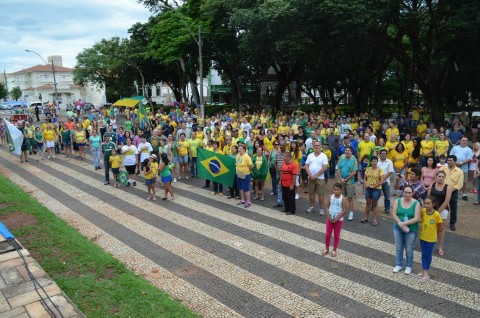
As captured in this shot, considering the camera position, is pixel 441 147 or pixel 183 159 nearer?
pixel 441 147

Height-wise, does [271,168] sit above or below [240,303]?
above

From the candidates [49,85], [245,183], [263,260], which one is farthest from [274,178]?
[49,85]

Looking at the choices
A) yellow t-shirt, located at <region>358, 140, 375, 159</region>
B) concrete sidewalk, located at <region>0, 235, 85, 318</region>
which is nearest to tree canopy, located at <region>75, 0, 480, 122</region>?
yellow t-shirt, located at <region>358, 140, 375, 159</region>

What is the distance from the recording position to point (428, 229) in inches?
265

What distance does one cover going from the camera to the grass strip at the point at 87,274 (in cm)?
591

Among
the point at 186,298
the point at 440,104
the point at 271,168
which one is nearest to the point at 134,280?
the point at 186,298

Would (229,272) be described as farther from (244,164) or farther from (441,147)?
(441,147)

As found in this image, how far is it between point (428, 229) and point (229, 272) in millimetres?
3260

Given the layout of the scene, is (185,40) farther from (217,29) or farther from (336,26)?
(336,26)

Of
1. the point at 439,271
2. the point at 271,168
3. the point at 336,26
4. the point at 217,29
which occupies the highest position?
the point at 217,29

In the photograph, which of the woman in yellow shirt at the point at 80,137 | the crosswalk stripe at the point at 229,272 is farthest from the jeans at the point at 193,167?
the woman in yellow shirt at the point at 80,137

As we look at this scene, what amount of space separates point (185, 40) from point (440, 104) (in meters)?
19.1

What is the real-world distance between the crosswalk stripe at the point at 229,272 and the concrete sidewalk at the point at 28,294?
7.85ft

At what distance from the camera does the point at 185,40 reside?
32906 mm
